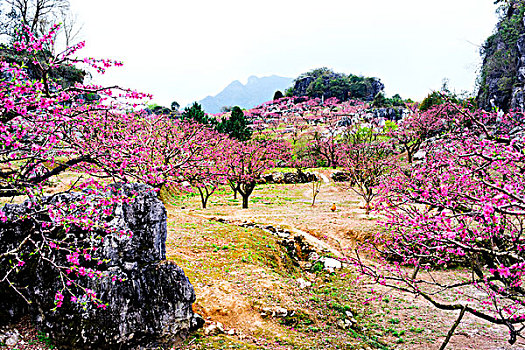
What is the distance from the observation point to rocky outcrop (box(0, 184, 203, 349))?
5.39 meters

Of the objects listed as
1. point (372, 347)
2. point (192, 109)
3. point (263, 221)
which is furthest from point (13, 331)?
point (192, 109)

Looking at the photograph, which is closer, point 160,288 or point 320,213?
point 160,288

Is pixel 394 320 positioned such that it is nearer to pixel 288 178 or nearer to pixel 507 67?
pixel 288 178

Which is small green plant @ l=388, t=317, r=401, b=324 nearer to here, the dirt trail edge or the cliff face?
the dirt trail edge

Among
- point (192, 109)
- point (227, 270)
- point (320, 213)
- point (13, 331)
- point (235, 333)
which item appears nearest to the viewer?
point (13, 331)

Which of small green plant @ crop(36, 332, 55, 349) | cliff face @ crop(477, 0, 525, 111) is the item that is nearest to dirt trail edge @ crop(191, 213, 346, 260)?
small green plant @ crop(36, 332, 55, 349)

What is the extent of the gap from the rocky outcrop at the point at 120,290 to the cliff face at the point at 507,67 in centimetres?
3360

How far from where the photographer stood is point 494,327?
8.35 meters

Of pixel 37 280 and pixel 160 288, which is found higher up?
pixel 37 280

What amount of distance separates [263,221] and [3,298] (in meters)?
10.5

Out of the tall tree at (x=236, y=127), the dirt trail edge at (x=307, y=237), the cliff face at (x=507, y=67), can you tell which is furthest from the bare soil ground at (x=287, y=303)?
the cliff face at (x=507, y=67)

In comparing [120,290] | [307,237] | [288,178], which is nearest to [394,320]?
[307,237]

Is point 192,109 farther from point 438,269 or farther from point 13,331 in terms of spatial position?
point 13,331

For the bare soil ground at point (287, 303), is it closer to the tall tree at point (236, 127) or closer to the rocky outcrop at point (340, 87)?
the tall tree at point (236, 127)
